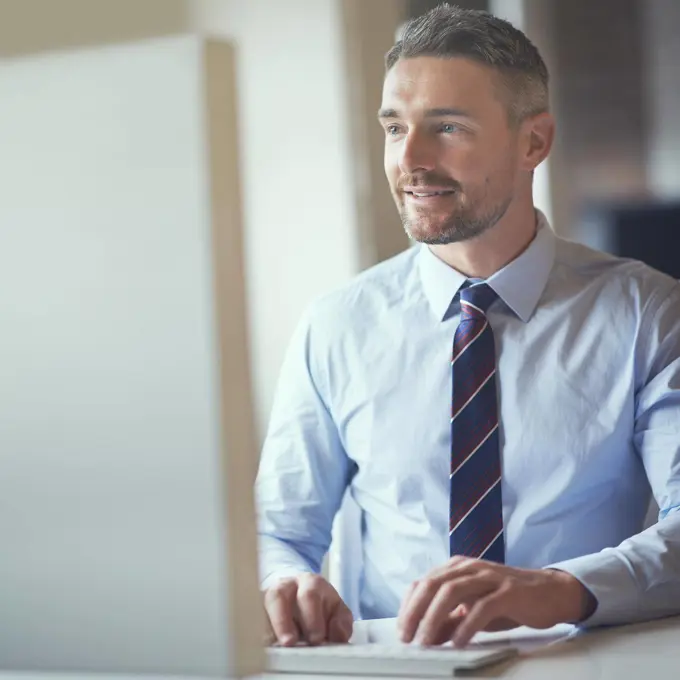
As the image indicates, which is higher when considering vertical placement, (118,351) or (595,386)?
(118,351)

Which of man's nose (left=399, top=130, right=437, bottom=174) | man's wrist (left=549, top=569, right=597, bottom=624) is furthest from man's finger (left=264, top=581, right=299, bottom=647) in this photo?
man's nose (left=399, top=130, right=437, bottom=174)

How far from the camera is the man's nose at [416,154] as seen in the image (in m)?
1.68

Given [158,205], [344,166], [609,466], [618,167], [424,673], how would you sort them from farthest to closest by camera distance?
[618,167] → [344,166] → [609,466] → [424,673] → [158,205]

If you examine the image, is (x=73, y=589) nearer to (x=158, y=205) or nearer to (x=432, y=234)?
(x=158, y=205)

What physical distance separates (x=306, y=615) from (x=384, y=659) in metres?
0.25

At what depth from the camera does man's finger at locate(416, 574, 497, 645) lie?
1.10 m

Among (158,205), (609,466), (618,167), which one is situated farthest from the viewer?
(618,167)

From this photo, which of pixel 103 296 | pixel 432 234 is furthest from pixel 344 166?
pixel 103 296

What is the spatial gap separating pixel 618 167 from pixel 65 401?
708cm

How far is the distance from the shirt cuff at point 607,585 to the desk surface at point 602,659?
27 millimetres

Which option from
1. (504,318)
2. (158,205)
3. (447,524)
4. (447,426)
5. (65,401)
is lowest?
(447,524)

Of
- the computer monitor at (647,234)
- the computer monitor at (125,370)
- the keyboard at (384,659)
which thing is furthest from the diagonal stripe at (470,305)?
the computer monitor at (647,234)

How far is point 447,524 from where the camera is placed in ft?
5.40

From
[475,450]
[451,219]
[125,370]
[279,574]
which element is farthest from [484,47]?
[125,370]
